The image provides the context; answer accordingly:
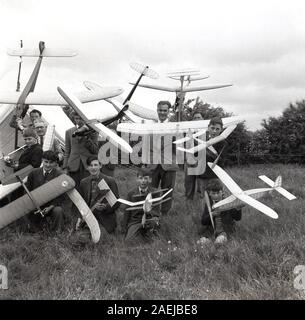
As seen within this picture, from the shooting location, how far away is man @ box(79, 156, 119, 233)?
6.27 meters

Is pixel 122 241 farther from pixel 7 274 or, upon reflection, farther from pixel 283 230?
pixel 283 230

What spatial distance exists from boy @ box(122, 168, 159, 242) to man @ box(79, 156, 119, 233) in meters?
0.23

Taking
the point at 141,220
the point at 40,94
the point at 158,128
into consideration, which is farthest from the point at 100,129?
the point at 40,94

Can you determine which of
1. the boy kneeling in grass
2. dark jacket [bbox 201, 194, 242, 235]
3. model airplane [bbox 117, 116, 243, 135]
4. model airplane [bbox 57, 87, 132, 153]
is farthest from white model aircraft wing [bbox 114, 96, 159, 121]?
dark jacket [bbox 201, 194, 242, 235]

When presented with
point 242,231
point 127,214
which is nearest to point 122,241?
point 127,214

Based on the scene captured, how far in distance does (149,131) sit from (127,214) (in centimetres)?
173

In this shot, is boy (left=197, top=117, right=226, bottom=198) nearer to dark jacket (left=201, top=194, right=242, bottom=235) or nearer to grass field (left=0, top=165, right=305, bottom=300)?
grass field (left=0, top=165, right=305, bottom=300)

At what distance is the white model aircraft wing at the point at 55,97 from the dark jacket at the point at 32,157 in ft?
5.61

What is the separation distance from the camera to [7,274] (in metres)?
4.54

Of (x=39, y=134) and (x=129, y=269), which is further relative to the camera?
(x=39, y=134)

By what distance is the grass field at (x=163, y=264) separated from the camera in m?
4.15

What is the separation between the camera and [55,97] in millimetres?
9219

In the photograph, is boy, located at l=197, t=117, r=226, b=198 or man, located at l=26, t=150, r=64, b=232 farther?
boy, located at l=197, t=117, r=226, b=198

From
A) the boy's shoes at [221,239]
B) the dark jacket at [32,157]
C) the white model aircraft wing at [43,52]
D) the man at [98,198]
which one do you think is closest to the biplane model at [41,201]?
the man at [98,198]
